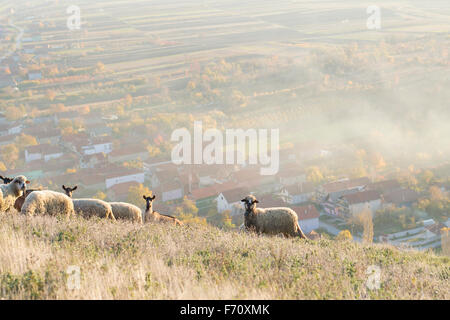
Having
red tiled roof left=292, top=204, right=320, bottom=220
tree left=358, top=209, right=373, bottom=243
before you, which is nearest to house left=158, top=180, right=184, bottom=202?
red tiled roof left=292, top=204, right=320, bottom=220

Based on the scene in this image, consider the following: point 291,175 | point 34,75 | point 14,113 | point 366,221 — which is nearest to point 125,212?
point 366,221

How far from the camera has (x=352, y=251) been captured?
1061cm

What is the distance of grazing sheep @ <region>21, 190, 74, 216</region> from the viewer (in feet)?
37.9

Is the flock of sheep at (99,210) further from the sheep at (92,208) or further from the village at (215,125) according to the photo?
the village at (215,125)

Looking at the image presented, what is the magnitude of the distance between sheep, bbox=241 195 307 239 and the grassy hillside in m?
2.92

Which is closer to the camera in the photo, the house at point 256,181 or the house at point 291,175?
the house at point 256,181

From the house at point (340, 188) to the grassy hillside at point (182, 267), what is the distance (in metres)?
36.5

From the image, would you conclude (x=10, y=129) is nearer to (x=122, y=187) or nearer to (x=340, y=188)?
(x=122, y=187)

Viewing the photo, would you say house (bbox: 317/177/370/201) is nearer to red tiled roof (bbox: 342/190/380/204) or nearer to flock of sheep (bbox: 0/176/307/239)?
red tiled roof (bbox: 342/190/380/204)

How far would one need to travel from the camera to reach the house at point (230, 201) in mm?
42406

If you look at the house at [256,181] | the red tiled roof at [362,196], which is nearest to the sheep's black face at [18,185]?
the red tiled roof at [362,196]

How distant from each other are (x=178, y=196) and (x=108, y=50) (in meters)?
116
